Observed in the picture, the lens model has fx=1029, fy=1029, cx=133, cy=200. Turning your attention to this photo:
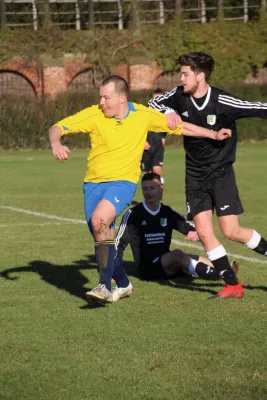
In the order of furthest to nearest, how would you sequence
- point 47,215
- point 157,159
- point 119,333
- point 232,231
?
point 157,159
point 47,215
point 232,231
point 119,333

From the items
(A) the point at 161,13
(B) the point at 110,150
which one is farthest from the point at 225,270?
(A) the point at 161,13

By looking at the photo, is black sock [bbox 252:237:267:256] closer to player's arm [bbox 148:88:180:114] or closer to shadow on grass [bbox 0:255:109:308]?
player's arm [bbox 148:88:180:114]

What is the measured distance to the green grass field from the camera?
6352 millimetres

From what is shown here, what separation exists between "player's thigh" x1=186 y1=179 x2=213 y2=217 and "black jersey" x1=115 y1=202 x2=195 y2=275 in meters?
0.90

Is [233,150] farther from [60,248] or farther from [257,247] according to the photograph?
[60,248]

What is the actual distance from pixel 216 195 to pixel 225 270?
0.70m

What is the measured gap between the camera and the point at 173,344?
7477 millimetres

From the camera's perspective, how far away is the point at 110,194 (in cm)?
876

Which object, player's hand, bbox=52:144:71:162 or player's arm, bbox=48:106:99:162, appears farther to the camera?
player's arm, bbox=48:106:99:162

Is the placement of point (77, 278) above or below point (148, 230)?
below

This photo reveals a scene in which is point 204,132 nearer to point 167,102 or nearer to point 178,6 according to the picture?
point 167,102

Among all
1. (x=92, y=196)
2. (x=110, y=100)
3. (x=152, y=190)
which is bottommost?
(x=152, y=190)

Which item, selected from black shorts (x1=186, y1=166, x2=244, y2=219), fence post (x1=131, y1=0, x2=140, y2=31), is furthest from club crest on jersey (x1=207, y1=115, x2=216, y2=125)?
fence post (x1=131, y1=0, x2=140, y2=31)

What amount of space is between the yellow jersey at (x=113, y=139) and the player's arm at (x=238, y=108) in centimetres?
49
